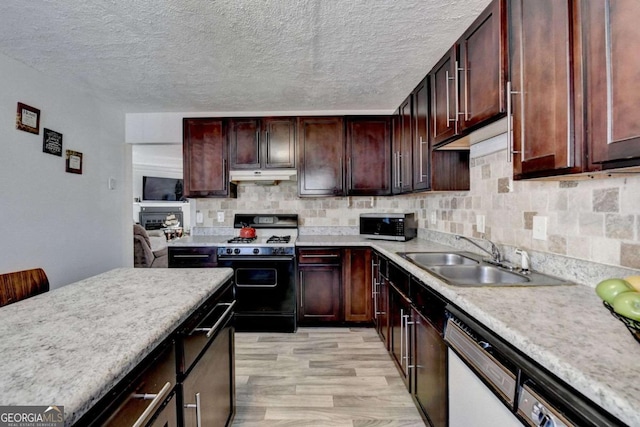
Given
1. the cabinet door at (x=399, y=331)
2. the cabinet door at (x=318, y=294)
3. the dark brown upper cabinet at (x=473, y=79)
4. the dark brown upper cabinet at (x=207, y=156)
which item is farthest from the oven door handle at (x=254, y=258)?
the dark brown upper cabinet at (x=473, y=79)

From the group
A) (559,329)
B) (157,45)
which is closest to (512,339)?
(559,329)

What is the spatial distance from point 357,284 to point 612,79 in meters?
2.46

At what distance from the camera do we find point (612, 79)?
32.7 inches

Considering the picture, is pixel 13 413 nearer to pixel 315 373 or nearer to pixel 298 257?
pixel 315 373

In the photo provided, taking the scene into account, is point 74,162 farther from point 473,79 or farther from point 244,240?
point 473,79

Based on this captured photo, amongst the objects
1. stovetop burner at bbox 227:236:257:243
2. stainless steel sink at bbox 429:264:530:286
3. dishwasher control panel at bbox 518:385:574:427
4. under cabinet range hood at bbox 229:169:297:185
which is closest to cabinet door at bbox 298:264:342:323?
stovetop burner at bbox 227:236:257:243

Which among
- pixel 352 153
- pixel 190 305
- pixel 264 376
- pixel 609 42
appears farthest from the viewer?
pixel 352 153

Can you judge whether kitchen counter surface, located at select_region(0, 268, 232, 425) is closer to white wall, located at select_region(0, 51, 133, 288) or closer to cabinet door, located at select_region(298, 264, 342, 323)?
white wall, located at select_region(0, 51, 133, 288)

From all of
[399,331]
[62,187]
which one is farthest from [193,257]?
[399,331]

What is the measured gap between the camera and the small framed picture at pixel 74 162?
8.93 feet

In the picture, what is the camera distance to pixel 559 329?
85 cm

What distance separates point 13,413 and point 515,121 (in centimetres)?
169

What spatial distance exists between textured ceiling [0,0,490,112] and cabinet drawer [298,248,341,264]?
1521mm

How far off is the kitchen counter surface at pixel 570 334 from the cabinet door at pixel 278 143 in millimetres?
2258
